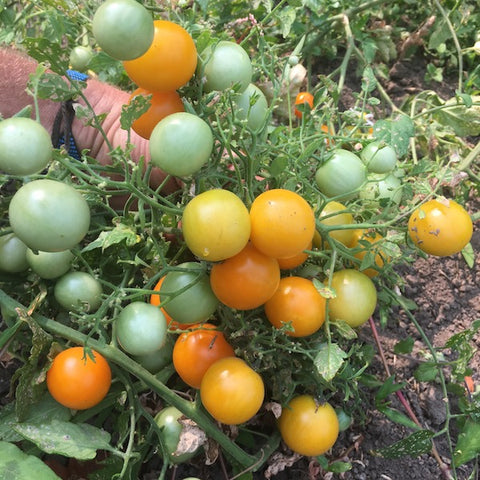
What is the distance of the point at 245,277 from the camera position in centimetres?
80

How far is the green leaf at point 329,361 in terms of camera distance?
86 centimetres

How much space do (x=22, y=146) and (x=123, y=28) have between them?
202 mm

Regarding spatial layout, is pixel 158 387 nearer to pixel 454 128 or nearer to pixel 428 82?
pixel 454 128

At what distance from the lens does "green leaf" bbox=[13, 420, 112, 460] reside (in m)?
0.91

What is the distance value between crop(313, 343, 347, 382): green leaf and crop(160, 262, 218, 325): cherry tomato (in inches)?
8.4

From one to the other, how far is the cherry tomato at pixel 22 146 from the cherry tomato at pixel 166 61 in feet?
0.58

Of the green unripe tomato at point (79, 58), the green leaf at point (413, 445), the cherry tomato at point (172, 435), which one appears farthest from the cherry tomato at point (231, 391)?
the green unripe tomato at point (79, 58)

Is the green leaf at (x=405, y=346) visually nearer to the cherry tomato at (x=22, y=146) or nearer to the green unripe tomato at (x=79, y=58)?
the cherry tomato at (x=22, y=146)

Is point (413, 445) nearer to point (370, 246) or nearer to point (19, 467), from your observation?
point (370, 246)

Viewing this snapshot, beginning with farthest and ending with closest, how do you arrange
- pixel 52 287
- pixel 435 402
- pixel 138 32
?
1. pixel 435 402
2. pixel 52 287
3. pixel 138 32

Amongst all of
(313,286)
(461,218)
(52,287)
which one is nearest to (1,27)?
(52,287)

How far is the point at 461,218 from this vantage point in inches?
37.4

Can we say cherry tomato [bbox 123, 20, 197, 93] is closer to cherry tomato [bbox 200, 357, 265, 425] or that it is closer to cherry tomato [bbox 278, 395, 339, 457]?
cherry tomato [bbox 200, 357, 265, 425]

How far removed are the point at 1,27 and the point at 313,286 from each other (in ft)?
4.42
